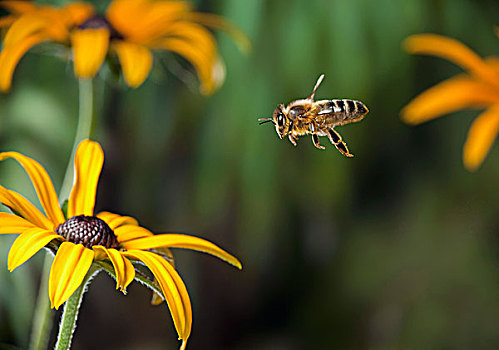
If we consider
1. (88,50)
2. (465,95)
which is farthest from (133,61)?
(465,95)

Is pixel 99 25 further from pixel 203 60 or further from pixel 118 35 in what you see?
pixel 203 60

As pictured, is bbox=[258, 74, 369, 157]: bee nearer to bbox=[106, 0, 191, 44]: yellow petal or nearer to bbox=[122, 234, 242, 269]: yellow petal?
bbox=[122, 234, 242, 269]: yellow petal

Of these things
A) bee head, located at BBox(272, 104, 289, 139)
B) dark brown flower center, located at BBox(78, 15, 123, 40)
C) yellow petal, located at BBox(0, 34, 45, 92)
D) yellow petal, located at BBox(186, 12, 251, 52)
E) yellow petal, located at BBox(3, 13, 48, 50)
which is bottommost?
bee head, located at BBox(272, 104, 289, 139)

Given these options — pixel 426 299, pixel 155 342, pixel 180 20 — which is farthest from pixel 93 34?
pixel 426 299

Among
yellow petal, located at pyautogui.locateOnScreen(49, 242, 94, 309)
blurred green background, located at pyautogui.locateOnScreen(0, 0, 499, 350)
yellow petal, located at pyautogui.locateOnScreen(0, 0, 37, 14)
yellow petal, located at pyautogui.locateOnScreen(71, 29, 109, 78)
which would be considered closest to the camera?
yellow petal, located at pyautogui.locateOnScreen(49, 242, 94, 309)

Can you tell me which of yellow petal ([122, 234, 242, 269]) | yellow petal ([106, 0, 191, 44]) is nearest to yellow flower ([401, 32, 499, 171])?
yellow petal ([106, 0, 191, 44])

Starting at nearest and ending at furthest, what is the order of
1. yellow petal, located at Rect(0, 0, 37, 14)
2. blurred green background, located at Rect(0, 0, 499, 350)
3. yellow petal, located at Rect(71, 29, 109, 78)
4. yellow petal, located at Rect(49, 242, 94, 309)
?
1. yellow petal, located at Rect(49, 242, 94, 309)
2. yellow petal, located at Rect(71, 29, 109, 78)
3. yellow petal, located at Rect(0, 0, 37, 14)
4. blurred green background, located at Rect(0, 0, 499, 350)

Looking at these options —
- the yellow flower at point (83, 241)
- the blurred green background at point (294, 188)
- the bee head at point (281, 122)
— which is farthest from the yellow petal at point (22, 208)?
the blurred green background at point (294, 188)
